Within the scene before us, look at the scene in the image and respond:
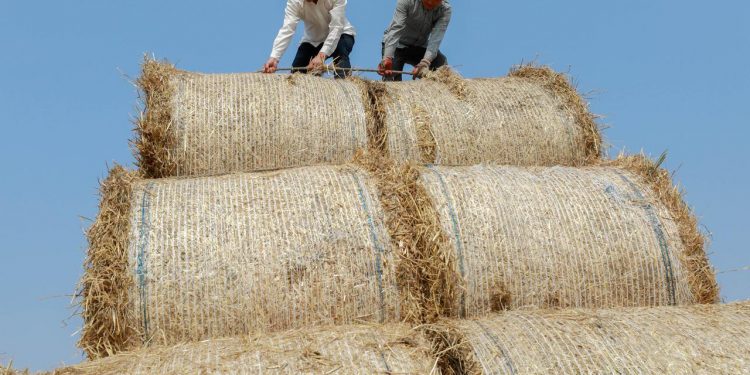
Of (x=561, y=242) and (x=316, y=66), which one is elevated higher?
(x=316, y=66)

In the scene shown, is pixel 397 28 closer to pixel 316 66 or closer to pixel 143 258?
pixel 316 66

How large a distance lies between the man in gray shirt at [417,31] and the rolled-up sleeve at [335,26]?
488mm

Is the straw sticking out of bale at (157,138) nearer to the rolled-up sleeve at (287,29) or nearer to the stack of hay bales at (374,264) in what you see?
the stack of hay bales at (374,264)

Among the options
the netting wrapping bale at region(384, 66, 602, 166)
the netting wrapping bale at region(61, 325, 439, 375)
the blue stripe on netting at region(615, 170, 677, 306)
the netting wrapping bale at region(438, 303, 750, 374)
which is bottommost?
the netting wrapping bale at region(438, 303, 750, 374)

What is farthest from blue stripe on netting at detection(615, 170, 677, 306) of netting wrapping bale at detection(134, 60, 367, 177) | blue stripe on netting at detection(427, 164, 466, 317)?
netting wrapping bale at detection(134, 60, 367, 177)

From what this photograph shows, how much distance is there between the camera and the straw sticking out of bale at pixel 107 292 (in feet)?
12.2

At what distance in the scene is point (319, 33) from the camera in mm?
6984

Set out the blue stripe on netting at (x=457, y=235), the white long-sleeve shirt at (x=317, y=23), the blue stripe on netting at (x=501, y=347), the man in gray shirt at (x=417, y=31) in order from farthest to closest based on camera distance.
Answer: the man in gray shirt at (x=417, y=31) < the white long-sleeve shirt at (x=317, y=23) < the blue stripe on netting at (x=457, y=235) < the blue stripe on netting at (x=501, y=347)

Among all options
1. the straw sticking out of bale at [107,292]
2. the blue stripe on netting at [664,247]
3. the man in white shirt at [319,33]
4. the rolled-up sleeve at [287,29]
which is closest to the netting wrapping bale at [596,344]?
the blue stripe on netting at [664,247]

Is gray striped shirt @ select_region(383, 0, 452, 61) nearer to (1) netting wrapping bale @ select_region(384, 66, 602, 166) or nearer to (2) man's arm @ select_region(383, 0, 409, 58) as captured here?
(2) man's arm @ select_region(383, 0, 409, 58)

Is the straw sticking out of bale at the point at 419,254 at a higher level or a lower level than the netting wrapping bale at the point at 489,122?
lower

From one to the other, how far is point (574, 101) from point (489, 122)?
739 mm

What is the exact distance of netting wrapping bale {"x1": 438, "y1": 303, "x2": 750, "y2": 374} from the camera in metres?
3.40

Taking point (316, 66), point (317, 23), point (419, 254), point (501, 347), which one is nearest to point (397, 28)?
point (317, 23)
